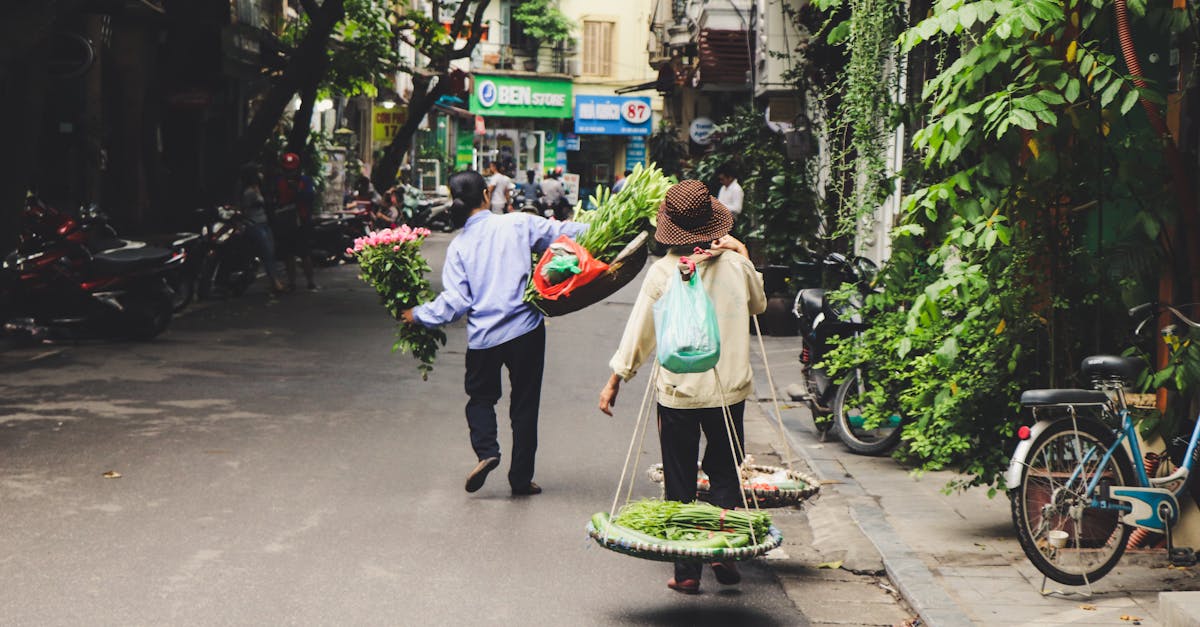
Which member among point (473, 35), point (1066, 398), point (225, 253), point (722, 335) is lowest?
point (225, 253)

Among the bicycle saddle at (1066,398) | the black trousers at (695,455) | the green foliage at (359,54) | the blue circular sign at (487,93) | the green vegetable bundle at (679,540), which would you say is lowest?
the green vegetable bundle at (679,540)

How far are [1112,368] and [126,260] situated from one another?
1074 cm

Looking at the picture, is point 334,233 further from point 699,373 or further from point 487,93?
point 487,93

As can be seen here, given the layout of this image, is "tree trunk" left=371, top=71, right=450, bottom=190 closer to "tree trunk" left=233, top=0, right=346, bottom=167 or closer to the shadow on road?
"tree trunk" left=233, top=0, right=346, bottom=167

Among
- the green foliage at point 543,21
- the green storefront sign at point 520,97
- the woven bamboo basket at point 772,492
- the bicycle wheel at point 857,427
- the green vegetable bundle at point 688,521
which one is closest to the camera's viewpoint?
the green vegetable bundle at point 688,521

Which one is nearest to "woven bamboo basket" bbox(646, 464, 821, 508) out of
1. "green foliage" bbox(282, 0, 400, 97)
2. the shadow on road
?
the shadow on road

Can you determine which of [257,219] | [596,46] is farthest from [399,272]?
[596,46]

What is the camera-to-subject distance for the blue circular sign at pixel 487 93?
63.3 metres

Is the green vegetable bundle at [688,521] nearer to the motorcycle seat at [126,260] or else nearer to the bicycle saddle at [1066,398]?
the bicycle saddle at [1066,398]

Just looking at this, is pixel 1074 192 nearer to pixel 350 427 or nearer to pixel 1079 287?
pixel 1079 287

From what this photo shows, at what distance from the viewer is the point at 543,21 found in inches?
2507

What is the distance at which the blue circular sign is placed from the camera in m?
63.3

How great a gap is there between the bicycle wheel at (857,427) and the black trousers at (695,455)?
3.17 metres

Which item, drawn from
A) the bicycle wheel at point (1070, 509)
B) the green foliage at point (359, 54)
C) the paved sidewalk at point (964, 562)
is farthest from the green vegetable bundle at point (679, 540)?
the green foliage at point (359, 54)
